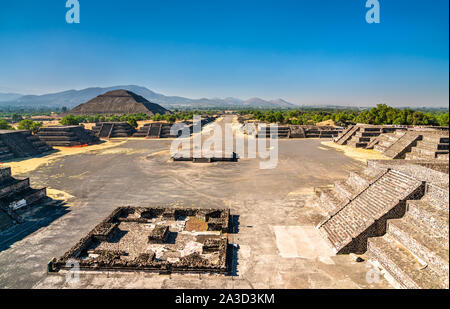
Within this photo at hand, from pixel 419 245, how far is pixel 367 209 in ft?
12.0

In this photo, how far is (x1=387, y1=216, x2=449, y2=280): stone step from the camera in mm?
9023

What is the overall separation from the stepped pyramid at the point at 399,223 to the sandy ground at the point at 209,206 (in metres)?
0.95

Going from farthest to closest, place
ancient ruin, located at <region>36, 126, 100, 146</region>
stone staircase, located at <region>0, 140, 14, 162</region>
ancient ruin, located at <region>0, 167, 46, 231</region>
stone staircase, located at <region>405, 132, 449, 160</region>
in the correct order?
1. ancient ruin, located at <region>36, 126, 100, 146</region>
2. stone staircase, located at <region>0, 140, 14, 162</region>
3. stone staircase, located at <region>405, 132, 449, 160</region>
4. ancient ruin, located at <region>0, 167, 46, 231</region>

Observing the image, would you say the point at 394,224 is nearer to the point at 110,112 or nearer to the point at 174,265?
the point at 174,265

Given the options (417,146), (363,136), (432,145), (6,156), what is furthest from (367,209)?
(6,156)

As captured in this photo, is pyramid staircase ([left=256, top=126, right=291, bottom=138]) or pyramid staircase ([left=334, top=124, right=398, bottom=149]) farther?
pyramid staircase ([left=256, top=126, right=291, bottom=138])

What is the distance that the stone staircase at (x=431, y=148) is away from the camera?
3025 cm

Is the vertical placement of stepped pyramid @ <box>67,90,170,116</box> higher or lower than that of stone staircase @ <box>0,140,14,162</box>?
higher

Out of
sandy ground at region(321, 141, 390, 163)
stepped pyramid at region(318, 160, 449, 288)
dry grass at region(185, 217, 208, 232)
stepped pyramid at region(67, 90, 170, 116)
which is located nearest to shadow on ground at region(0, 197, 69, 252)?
dry grass at region(185, 217, 208, 232)

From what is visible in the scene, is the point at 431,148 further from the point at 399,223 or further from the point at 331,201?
the point at 399,223

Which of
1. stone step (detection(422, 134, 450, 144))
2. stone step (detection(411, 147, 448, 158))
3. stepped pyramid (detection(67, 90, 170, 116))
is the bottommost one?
stone step (detection(411, 147, 448, 158))

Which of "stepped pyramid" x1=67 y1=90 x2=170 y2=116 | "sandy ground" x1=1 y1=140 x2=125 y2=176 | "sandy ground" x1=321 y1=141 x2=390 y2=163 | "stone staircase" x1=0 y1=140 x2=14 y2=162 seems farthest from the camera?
"stepped pyramid" x1=67 y1=90 x2=170 y2=116

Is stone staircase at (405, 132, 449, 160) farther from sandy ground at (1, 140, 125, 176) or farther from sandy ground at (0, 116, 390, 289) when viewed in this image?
sandy ground at (1, 140, 125, 176)

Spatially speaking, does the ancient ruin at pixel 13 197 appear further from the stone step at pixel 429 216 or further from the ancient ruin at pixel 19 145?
the stone step at pixel 429 216
